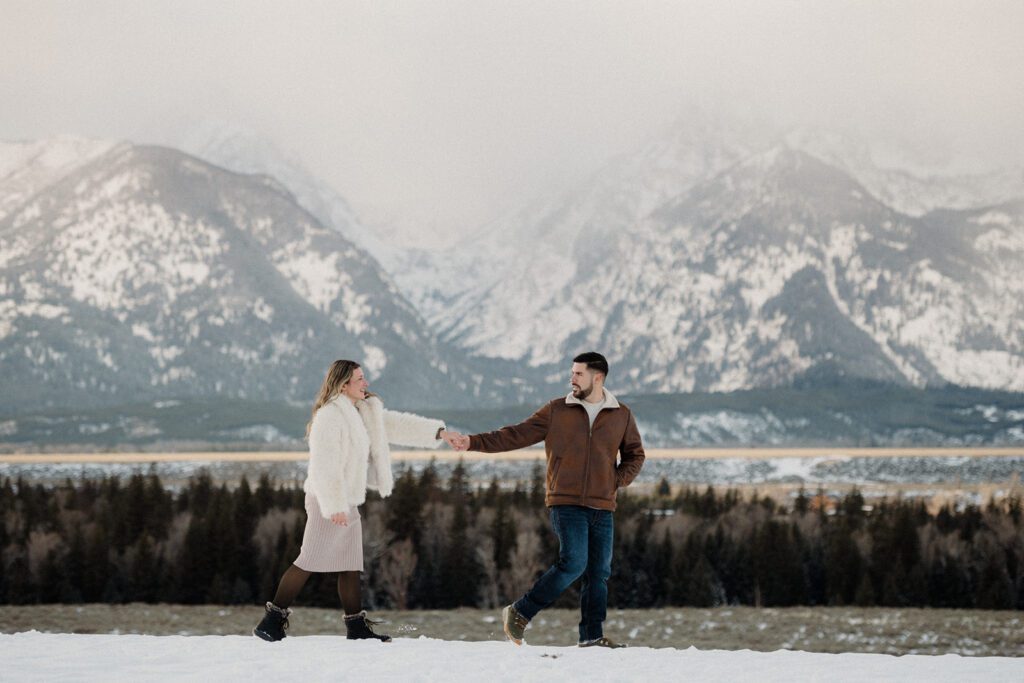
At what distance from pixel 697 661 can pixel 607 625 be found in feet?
78.4

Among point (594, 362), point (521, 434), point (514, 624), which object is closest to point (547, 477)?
point (521, 434)

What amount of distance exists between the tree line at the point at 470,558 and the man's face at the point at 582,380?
5277 cm

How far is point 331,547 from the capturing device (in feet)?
49.4

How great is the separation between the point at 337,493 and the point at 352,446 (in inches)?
23.2

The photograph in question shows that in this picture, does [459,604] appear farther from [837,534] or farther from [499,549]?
[837,534]

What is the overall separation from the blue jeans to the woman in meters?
1.84

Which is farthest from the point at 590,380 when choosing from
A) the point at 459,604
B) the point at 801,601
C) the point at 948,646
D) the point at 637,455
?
the point at 801,601

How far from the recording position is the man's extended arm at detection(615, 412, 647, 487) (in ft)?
48.2

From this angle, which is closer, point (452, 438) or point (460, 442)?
point (460, 442)

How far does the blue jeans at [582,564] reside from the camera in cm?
1439

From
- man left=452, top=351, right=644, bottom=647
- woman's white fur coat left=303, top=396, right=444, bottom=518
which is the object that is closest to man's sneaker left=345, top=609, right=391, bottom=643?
woman's white fur coat left=303, top=396, right=444, bottom=518

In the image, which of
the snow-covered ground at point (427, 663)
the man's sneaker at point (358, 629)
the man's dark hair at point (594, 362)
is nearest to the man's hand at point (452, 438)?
the man's dark hair at point (594, 362)

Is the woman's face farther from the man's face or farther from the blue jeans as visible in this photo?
the blue jeans

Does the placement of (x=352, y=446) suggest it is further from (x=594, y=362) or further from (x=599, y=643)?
(x=599, y=643)
